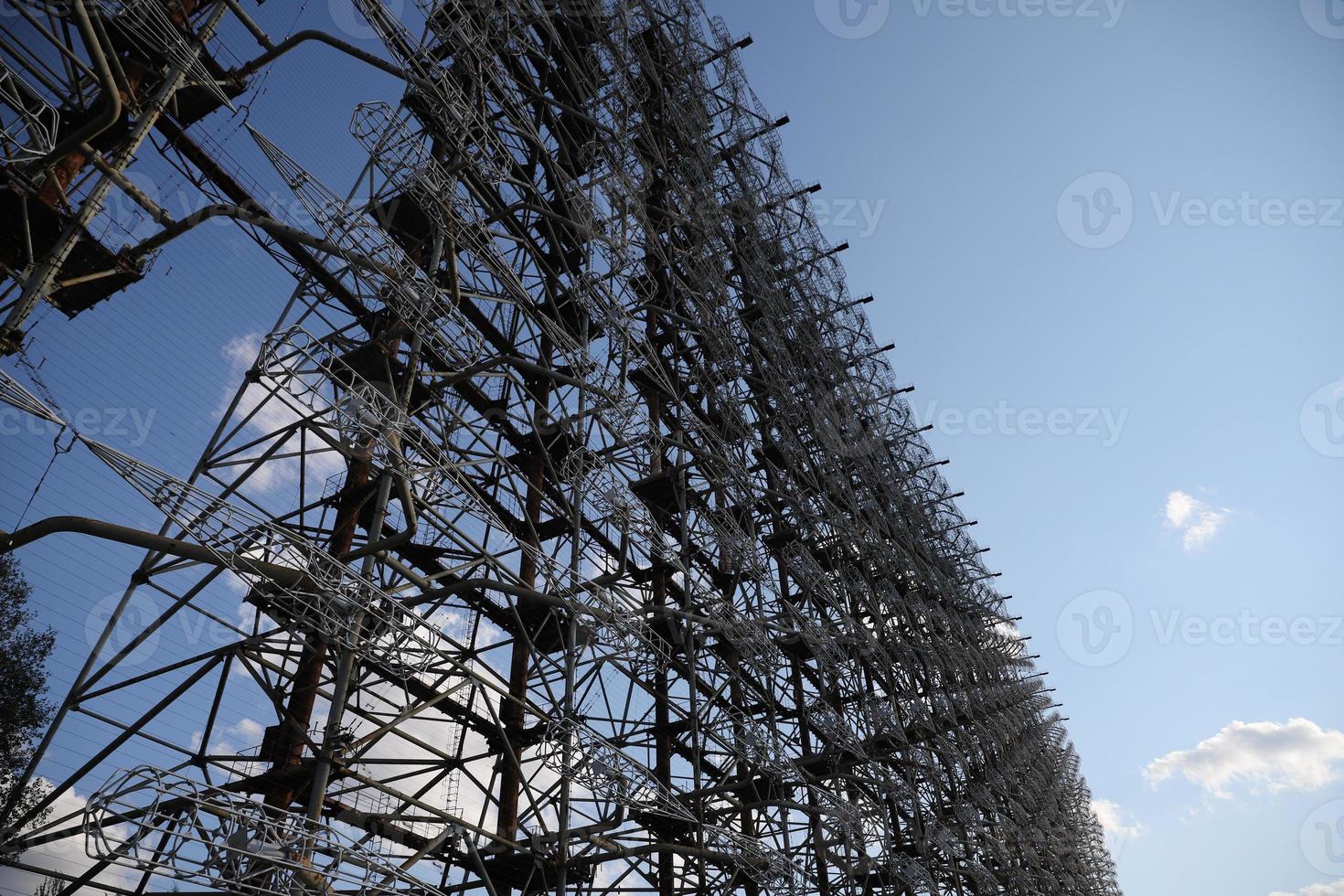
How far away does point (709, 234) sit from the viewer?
84.0 ft

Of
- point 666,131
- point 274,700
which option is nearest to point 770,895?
point 274,700

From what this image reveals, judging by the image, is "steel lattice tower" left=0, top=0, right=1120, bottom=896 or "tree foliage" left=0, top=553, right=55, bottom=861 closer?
"steel lattice tower" left=0, top=0, right=1120, bottom=896

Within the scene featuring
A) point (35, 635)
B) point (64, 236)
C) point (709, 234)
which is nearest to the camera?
point (64, 236)

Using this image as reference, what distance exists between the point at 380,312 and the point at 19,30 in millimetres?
5334

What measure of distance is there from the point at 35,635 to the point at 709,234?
19475mm

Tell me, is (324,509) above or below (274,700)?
above

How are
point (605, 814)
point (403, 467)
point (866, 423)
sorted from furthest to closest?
point (866, 423) < point (605, 814) < point (403, 467)

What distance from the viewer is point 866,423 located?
37.5 metres

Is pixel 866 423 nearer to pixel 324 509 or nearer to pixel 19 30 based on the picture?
pixel 324 509

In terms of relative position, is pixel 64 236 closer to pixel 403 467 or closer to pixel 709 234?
pixel 403 467

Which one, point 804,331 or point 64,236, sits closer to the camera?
point 64,236

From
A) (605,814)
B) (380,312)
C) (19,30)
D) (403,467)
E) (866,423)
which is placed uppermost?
(866,423)

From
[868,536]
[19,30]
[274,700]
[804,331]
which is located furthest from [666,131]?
[274,700]

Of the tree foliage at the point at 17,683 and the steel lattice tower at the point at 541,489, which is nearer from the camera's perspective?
the steel lattice tower at the point at 541,489
